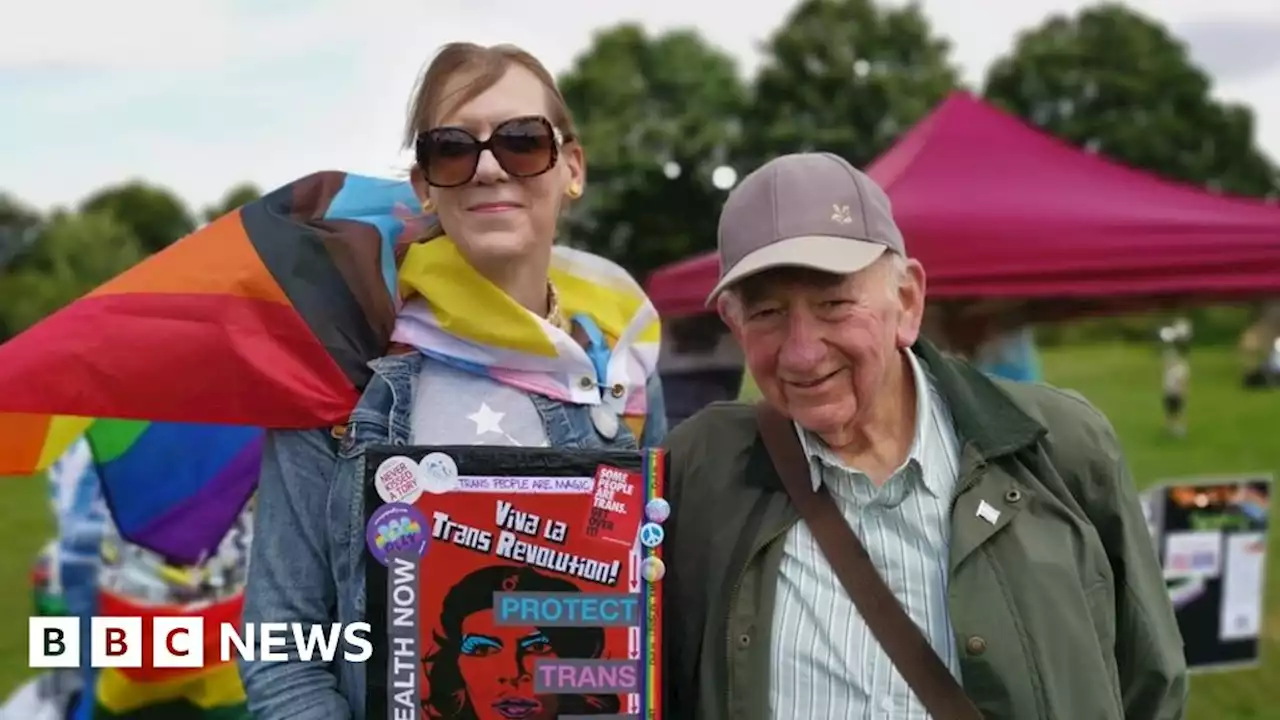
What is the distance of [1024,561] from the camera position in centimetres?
178

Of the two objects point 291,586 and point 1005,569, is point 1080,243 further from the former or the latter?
point 291,586

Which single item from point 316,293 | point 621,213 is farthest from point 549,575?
point 621,213

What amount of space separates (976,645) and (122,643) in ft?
11.4

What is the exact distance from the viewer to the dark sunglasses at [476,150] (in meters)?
1.93

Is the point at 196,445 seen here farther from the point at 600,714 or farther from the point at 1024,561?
the point at 1024,561

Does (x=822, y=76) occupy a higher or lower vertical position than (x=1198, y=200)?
higher

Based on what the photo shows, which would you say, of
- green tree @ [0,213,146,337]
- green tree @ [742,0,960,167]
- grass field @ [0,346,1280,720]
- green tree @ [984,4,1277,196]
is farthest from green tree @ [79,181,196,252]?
grass field @ [0,346,1280,720]

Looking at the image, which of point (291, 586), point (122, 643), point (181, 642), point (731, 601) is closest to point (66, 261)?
point (122, 643)

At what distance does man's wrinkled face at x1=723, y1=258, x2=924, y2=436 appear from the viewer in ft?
5.78

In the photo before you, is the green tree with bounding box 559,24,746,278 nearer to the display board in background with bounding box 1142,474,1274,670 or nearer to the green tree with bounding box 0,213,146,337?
the green tree with bounding box 0,213,146,337

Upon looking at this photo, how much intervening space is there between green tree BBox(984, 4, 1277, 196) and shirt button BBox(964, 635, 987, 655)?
4216 cm

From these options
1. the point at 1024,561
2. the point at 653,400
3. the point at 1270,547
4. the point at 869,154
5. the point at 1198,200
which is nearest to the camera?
the point at 1024,561

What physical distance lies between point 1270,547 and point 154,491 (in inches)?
401

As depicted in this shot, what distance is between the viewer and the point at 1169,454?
15812 millimetres
